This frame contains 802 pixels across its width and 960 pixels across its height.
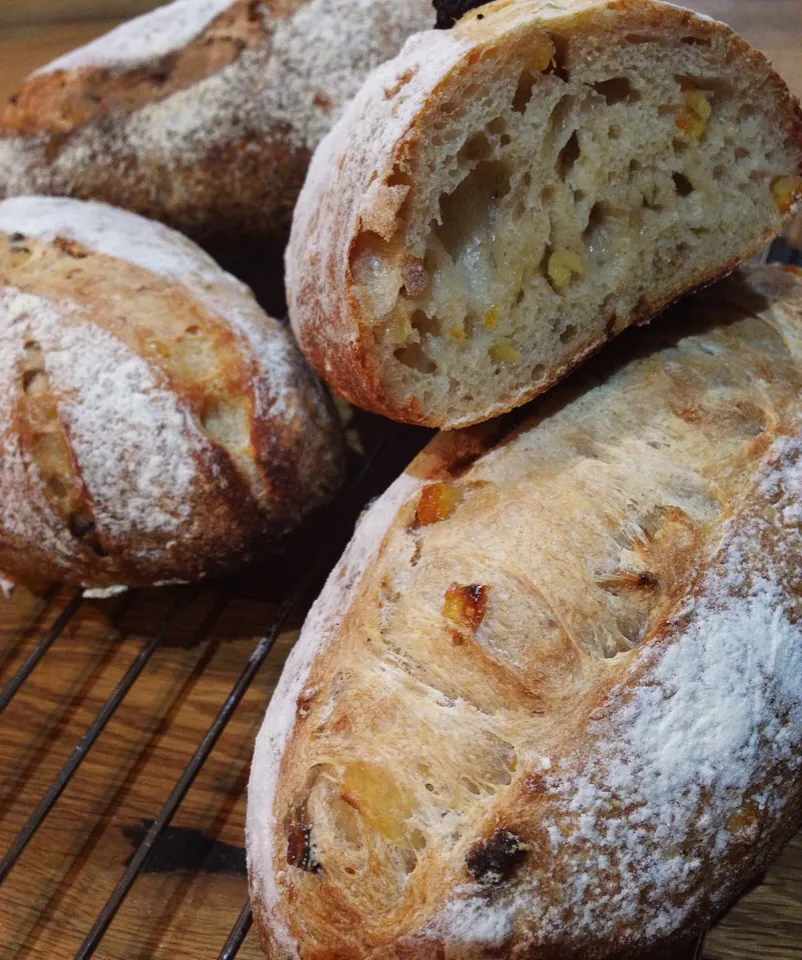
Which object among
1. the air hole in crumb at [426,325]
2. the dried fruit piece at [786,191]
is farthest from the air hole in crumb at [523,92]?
the dried fruit piece at [786,191]

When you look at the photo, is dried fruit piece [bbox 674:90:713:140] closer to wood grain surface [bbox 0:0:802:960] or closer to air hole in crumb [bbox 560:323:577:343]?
air hole in crumb [bbox 560:323:577:343]

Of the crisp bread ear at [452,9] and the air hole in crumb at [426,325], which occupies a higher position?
the crisp bread ear at [452,9]

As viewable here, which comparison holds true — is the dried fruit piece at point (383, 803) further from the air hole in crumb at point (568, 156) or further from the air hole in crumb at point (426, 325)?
the air hole in crumb at point (568, 156)

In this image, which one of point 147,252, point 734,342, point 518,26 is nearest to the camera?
point 518,26

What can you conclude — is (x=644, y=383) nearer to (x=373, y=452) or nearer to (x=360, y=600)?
(x=360, y=600)

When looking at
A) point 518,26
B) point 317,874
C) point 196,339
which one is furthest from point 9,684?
point 518,26

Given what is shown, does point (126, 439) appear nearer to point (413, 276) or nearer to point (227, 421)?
point (227, 421)

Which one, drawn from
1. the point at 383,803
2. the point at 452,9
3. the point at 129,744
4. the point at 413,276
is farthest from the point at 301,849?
the point at 452,9

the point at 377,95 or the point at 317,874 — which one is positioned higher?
the point at 377,95
